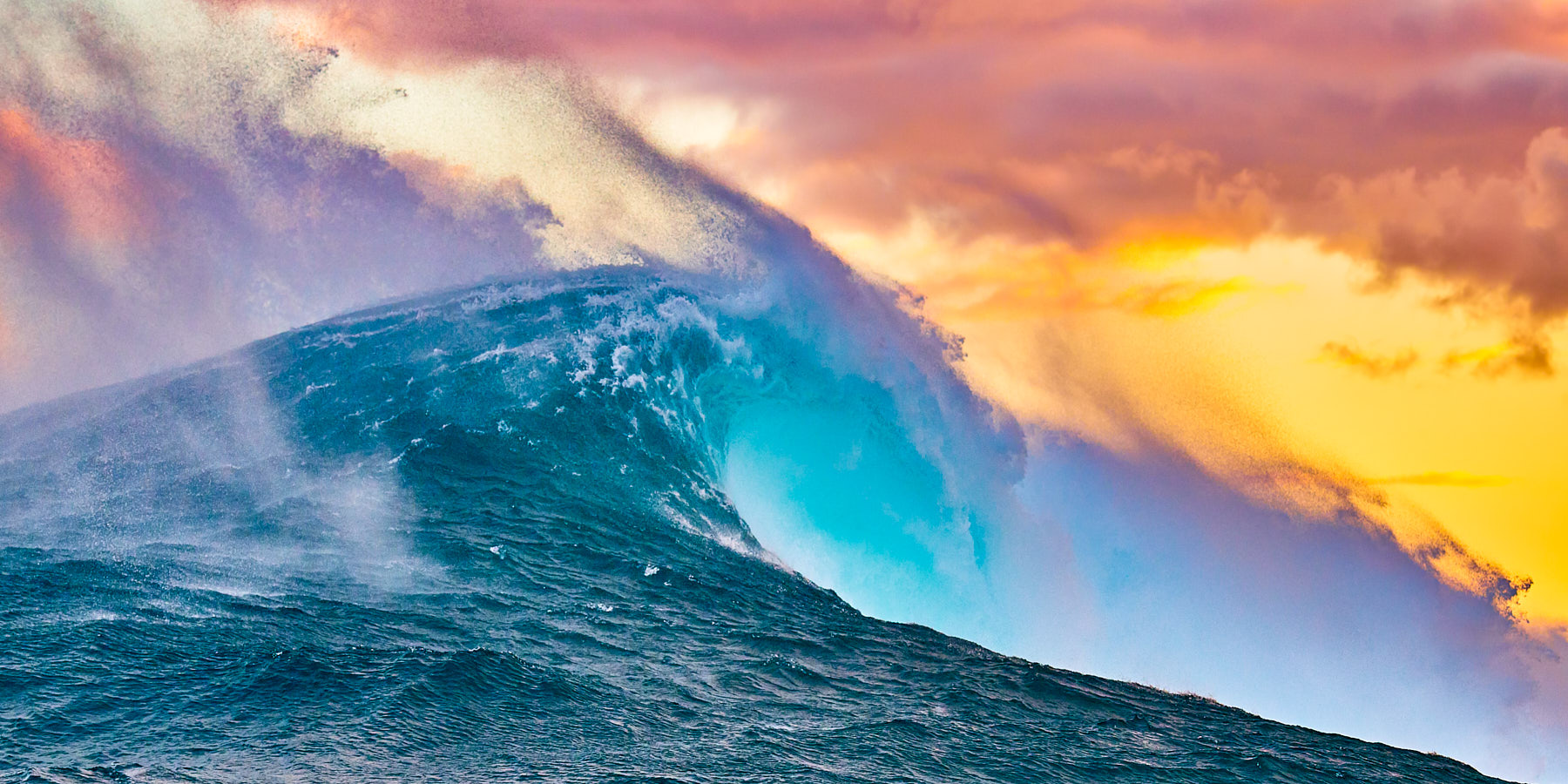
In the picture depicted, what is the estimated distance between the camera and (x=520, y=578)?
49.6 ft

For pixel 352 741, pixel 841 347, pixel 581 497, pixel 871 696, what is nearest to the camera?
pixel 352 741

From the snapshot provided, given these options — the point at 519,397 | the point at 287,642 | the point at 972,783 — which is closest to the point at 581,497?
the point at 519,397

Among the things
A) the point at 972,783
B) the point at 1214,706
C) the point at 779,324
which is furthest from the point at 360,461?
the point at 1214,706

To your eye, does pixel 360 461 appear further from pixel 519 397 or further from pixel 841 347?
pixel 841 347

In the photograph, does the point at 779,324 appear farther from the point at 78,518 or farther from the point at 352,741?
the point at 352,741

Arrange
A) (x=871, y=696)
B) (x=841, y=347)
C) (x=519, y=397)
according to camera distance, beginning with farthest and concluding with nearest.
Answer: (x=841, y=347) → (x=519, y=397) → (x=871, y=696)

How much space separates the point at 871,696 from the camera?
12.3m

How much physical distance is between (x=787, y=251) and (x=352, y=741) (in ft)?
66.5

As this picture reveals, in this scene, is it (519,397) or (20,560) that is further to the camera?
(519,397)

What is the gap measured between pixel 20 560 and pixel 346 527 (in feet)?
14.2

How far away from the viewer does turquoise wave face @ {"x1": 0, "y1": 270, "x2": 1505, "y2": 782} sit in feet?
31.2

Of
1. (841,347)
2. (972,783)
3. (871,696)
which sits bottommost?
(972,783)

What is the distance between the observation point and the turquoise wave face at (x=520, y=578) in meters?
9.50

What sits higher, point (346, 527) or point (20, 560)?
point (346, 527)
